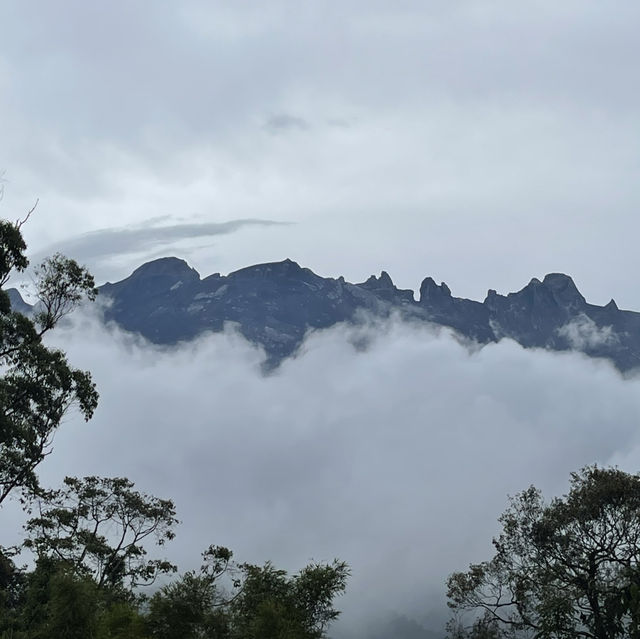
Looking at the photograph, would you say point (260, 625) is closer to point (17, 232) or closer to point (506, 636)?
point (506, 636)

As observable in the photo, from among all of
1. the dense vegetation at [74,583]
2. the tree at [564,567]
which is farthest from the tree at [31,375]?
the tree at [564,567]

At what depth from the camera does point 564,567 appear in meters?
35.2

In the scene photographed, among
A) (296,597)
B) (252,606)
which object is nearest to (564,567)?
(296,597)

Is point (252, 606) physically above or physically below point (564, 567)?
below

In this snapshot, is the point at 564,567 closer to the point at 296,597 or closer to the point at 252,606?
the point at 296,597

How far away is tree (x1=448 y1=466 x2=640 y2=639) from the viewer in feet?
106

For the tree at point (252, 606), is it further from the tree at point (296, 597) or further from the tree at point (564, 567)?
the tree at point (564, 567)

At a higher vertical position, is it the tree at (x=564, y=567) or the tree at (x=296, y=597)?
the tree at (x=564, y=567)

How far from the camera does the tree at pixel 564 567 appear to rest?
32406mm

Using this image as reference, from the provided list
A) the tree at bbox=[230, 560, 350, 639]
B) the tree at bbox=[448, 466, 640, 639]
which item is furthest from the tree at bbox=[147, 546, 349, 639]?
Result: the tree at bbox=[448, 466, 640, 639]

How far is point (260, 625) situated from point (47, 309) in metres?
17.5

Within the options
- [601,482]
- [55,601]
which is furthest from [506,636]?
[55,601]

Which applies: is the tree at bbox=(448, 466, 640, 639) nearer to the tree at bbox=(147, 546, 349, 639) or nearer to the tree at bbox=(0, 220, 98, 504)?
the tree at bbox=(147, 546, 349, 639)

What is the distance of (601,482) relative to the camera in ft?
115
